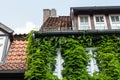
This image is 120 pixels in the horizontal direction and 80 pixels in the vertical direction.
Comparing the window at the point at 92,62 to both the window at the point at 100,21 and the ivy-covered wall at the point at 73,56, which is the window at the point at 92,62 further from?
the window at the point at 100,21

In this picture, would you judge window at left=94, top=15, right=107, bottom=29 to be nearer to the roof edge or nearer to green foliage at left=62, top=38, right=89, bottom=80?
the roof edge

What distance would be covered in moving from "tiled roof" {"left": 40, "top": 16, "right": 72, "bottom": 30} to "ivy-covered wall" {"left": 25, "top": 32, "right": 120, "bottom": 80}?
442 centimetres

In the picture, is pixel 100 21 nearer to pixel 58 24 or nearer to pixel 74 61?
pixel 58 24

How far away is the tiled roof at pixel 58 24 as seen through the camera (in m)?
18.8

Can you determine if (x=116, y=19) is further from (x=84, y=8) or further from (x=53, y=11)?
(x=53, y=11)

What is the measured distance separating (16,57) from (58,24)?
5.74 metres

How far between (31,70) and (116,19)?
809cm

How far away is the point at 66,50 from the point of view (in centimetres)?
1384

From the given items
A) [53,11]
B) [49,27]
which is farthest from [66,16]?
[49,27]

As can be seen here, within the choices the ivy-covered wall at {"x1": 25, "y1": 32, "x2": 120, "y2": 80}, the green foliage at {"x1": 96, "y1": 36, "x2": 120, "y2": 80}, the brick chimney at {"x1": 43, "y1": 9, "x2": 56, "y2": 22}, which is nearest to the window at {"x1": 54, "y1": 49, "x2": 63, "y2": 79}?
the ivy-covered wall at {"x1": 25, "y1": 32, "x2": 120, "y2": 80}

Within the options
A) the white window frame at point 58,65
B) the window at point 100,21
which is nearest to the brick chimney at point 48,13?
the window at point 100,21

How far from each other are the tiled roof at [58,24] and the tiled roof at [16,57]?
9.35 ft

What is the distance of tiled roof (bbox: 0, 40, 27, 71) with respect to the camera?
1359cm

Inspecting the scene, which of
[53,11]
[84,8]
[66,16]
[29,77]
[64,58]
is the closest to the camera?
[29,77]
